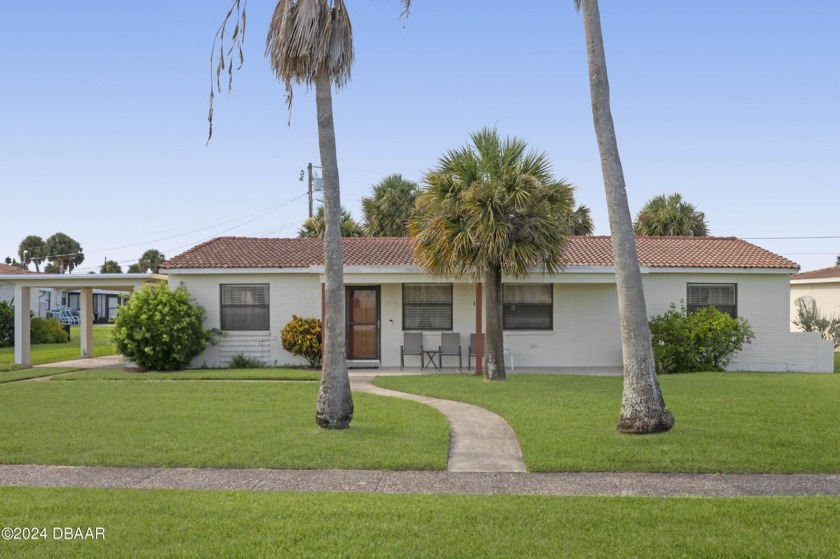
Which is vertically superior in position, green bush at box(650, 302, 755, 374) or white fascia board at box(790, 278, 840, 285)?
white fascia board at box(790, 278, 840, 285)

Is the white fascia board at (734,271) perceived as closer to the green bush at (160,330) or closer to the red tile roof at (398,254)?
the red tile roof at (398,254)

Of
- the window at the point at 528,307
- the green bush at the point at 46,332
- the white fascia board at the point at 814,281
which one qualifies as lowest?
the green bush at the point at 46,332

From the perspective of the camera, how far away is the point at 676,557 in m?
5.00

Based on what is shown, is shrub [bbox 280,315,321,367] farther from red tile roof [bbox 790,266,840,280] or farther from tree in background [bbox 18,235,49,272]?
tree in background [bbox 18,235,49,272]

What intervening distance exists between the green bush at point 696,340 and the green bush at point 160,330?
12088 mm

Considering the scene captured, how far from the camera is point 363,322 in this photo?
20.0 meters

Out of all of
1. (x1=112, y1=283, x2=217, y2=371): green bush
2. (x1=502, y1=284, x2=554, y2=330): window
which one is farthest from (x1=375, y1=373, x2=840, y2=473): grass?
(x1=112, y1=283, x2=217, y2=371): green bush

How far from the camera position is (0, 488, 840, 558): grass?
16.9 ft

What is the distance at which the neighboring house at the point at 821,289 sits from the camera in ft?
93.6

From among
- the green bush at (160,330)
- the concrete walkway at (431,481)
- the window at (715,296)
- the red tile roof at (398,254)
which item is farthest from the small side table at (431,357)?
the concrete walkway at (431,481)

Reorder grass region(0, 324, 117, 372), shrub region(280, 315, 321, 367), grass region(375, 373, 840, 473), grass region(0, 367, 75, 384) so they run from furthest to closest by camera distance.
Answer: grass region(0, 324, 117, 372), shrub region(280, 315, 321, 367), grass region(0, 367, 75, 384), grass region(375, 373, 840, 473)

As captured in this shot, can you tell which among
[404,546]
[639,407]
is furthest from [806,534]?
[639,407]

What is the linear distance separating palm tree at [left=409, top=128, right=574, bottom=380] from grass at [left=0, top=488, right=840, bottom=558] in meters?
8.90

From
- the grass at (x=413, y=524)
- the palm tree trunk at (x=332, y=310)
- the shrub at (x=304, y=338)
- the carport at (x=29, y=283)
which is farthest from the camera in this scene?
the carport at (x=29, y=283)
